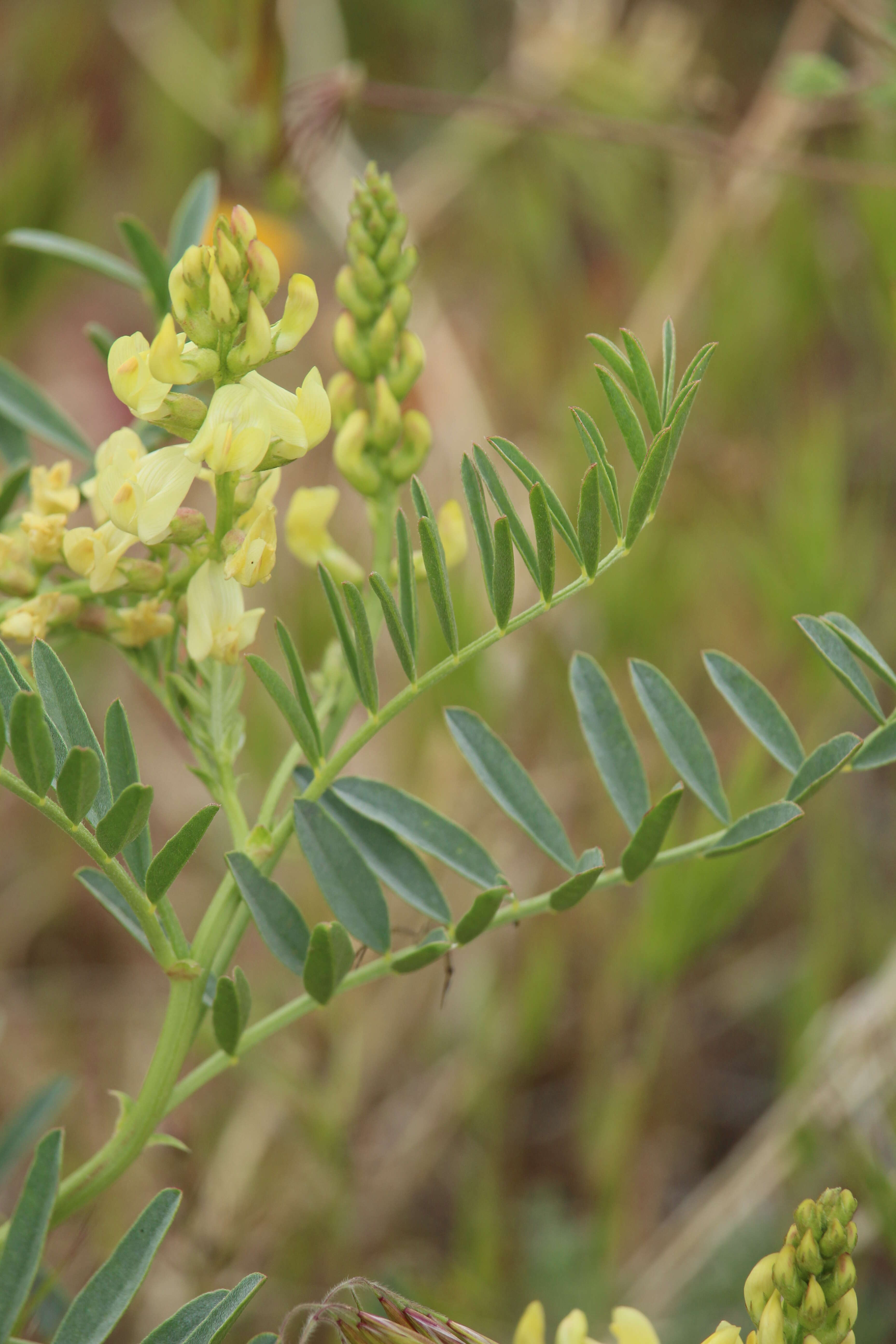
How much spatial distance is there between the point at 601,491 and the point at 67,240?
34 centimetres

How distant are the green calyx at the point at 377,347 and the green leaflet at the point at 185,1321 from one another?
265 millimetres

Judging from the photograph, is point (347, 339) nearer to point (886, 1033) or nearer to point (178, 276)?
point (178, 276)

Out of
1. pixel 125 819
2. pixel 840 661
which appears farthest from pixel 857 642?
pixel 125 819

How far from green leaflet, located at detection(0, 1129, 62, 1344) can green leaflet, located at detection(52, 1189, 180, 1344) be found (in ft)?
0.10

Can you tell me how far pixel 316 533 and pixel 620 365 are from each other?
0.13 metres

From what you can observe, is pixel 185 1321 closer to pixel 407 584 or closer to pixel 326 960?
pixel 326 960

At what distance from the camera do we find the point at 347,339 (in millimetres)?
416

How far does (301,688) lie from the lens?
36cm

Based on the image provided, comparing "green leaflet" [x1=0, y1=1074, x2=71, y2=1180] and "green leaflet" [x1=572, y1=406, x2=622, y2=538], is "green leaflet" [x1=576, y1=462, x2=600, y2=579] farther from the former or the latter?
"green leaflet" [x1=0, y1=1074, x2=71, y2=1180]

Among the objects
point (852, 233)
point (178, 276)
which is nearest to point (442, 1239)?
point (178, 276)

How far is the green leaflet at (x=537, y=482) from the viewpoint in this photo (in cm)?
35

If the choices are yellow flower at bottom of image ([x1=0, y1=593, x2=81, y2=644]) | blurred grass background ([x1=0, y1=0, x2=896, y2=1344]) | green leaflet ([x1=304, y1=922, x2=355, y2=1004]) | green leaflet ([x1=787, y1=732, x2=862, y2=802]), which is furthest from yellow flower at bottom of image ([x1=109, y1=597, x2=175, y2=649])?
blurred grass background ([x1=0, y1=0, x2=896, y2=1344])

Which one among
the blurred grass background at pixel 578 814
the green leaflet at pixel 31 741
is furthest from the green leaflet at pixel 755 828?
the blurred grass background at pixel 578 814

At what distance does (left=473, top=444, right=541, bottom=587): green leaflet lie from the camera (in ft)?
1.19
